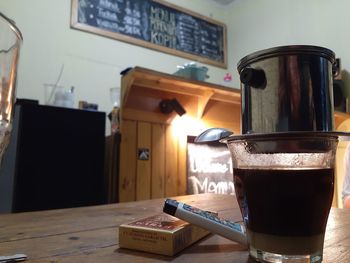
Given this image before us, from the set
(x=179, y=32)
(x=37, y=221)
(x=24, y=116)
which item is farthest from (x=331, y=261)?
(x=179, y=32)

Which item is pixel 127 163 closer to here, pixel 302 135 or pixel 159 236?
pixel 159 236

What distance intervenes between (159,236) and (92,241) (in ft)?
0.43

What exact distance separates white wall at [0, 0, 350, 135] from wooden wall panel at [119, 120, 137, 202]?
2.04 ft

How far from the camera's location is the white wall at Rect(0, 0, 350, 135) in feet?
7.41

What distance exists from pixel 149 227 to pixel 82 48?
224 cm

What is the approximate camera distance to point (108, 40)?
104 inches

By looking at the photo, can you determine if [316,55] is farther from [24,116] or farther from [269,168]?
[24,116]

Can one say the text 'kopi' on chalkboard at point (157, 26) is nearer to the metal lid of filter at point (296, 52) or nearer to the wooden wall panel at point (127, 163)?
the wooden wall panel at point (127, 163)

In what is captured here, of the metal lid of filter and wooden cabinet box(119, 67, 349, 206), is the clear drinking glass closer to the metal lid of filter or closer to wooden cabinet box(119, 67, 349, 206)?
the metal lid of filter

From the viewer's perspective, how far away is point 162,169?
2.13m

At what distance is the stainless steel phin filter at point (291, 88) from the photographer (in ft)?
1.87

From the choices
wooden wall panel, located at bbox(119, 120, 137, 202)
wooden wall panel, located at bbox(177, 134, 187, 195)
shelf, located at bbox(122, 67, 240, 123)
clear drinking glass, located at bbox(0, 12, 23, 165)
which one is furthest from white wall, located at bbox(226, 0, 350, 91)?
clear drinking glass, located at bbox(0, 12, 23, 165)

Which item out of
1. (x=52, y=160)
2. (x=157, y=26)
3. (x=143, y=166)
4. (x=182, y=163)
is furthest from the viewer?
(x=157, y=26)

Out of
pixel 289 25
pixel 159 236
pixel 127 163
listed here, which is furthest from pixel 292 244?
pixel 289 25
